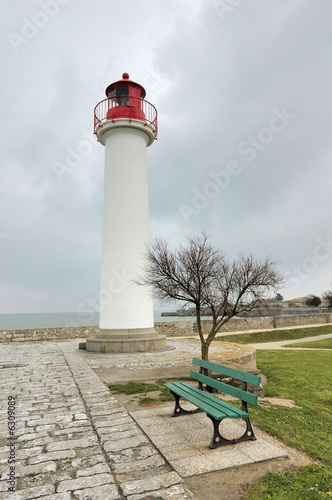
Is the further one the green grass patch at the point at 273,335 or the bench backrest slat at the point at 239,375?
the green grass patch at the point at 273,335

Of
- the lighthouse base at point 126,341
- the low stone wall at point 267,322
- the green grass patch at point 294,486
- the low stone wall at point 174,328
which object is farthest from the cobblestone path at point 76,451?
the low stone wall at point 267,322

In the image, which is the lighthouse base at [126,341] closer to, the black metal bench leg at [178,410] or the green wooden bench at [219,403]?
the green wooden bench at [219,403]

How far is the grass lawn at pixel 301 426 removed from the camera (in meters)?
3.13

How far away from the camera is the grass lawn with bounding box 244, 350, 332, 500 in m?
3.13

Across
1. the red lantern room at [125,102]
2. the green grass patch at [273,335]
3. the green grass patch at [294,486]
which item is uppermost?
the red lantern room at [125,102]

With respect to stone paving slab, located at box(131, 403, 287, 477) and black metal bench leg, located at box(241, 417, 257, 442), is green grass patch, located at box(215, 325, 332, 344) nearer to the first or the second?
stone paving slab, located at box(131, 403, 287, 477)

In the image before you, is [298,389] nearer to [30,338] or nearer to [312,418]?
[312,418]

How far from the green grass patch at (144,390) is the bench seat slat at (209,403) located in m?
0.85

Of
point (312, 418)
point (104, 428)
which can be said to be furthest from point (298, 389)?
point (104, 428)

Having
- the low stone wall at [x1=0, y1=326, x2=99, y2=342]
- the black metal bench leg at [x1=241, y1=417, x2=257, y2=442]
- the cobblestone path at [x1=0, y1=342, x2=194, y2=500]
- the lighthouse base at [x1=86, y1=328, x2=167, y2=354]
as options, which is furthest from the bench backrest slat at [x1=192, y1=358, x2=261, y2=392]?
the low stone wall at [x1=0, y1=326, x2=99, y2=342]

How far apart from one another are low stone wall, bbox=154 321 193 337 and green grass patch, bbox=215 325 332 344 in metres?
2.27

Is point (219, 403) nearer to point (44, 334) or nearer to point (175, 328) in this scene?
point (44, 334)

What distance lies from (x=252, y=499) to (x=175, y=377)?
5.16m

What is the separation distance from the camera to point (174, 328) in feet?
74.9
